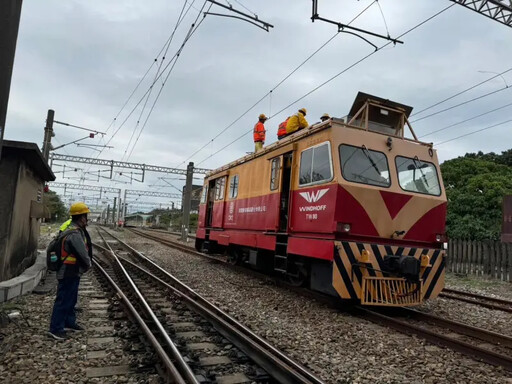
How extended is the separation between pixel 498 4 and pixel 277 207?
1016 centimetres

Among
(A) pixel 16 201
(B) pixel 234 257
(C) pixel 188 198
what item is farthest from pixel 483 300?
(C) pixel 188 198

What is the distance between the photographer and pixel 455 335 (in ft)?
19.6

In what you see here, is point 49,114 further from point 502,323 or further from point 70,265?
point 502,323

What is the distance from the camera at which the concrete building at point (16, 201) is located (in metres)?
7.16

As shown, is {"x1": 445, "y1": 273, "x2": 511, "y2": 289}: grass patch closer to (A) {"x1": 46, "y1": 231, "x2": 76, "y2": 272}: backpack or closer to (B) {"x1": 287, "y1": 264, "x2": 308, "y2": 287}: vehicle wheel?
(B) {"x1": 287, "y1": 264, "x2": 308, "y2": 287}: vehicle wheel

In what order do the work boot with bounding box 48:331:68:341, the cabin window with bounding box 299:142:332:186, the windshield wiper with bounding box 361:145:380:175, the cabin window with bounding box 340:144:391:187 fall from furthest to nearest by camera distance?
1. the windshield wiper with bounding box 361:145:380:175
2. the cabin window with bounding box 299:142:332:186
3. the cabin window with bounding box 340:144:391:187
4. the work boot with bounding box 48:331:68:341

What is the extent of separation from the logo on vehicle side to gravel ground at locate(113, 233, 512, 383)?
1964 mm

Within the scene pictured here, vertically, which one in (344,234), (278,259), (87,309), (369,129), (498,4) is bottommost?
(87,309)

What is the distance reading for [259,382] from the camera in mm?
3982

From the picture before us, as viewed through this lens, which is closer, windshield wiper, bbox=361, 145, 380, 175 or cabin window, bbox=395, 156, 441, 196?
windshield wiper, bbox=361, 145, 380, 175

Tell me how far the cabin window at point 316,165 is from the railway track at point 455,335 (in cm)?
246

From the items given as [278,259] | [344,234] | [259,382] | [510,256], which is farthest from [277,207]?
[510,256]

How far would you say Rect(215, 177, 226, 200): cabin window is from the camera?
13340 millimetres

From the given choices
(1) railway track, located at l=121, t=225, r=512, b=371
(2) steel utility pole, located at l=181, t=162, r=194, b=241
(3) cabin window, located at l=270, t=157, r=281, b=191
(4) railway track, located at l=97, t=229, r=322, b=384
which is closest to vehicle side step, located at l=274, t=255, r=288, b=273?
(3) cabin window, located at l=270, t=157, r=281, b=191
